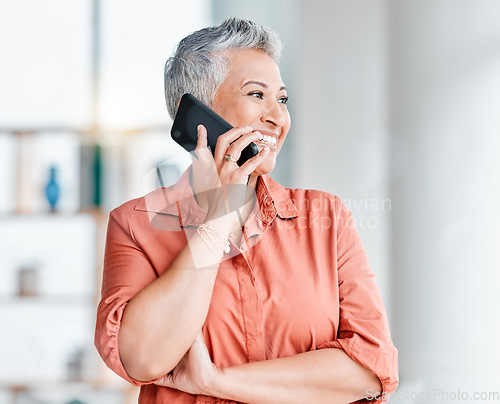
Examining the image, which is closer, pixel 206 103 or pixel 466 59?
pixel 206 103

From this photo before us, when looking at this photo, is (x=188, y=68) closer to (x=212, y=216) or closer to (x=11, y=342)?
(x=212, y=216)

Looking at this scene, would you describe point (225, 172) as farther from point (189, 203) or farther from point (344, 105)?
point (344, 105)

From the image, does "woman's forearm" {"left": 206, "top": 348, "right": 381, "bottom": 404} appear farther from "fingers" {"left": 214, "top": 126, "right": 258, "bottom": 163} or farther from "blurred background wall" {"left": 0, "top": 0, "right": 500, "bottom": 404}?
"blurred background wall" {"left": 0, "top": 0, "right": 500, "bottom": 404}

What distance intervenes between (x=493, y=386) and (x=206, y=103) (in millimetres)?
836

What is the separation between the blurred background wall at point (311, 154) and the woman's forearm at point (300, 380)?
0.35 m

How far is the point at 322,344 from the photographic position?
0.56 m

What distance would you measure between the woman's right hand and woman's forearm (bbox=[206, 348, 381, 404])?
0.18 m

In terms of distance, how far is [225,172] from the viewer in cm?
54

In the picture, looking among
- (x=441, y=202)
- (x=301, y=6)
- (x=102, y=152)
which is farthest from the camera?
(x=102, y=152)

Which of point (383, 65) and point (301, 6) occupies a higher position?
point (301, 6)

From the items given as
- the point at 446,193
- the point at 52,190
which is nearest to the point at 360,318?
the point at 446,193

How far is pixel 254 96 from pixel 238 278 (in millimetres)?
229

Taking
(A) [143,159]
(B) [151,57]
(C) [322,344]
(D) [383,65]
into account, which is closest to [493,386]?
(C) [322,344]

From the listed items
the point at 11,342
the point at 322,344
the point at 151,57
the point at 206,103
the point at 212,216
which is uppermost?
the point at 151,57
